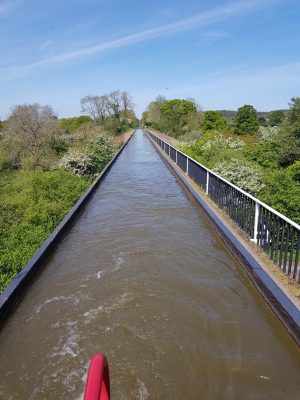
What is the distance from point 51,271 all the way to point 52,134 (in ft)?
65.2

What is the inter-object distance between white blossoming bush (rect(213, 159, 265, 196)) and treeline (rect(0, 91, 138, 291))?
4984 millimetres

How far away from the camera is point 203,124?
1786 inches

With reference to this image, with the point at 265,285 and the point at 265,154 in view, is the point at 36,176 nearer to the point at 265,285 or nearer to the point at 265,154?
the point at 265,285

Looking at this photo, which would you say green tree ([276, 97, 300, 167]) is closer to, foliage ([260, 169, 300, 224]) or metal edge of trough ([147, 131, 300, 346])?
foliage ([260, 169, 300, 224])

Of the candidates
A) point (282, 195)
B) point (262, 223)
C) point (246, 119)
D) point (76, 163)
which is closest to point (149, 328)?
point (262, 223)

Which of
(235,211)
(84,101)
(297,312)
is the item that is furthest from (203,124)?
(297,312)

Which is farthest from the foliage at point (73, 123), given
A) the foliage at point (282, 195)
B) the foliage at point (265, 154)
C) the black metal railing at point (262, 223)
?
the black metal railing at point (262, 223)

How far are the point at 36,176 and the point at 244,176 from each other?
24.1 ft

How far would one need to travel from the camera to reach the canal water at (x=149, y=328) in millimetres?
3004

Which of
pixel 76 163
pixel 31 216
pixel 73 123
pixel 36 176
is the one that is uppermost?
pixel 73 123

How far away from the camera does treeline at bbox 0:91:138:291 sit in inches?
316

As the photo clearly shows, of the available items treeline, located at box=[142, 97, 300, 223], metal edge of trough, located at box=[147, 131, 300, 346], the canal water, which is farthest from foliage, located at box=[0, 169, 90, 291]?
treeline, located at box=[142, 97, 300, 223]

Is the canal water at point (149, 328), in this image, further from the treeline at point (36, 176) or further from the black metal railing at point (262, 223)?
the treeline at point (36, 176)

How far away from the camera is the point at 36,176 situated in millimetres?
12555
